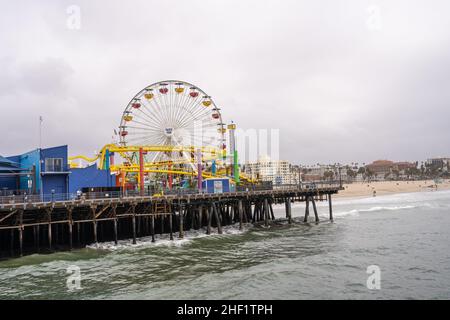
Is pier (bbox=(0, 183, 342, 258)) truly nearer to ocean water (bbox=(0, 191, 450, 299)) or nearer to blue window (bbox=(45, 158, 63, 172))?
ocean water (bbox=(0, 191, 450, 299))

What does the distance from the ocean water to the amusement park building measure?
7.75m

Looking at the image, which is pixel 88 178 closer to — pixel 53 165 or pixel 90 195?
pixel 53 165

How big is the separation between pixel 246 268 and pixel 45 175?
21.0 metres

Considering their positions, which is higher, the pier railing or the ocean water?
the pier railing

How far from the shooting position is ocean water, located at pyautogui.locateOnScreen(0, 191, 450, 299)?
18031 millimetres

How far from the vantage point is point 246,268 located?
74.2ft

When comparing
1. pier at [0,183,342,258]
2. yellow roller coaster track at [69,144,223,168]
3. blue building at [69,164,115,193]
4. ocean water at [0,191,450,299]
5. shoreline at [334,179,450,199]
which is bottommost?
shoreline at [334,179,450,199]

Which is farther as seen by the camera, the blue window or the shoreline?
the shoreline

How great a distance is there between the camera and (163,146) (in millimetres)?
47469

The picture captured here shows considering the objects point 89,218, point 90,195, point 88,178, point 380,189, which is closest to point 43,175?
point 88,178

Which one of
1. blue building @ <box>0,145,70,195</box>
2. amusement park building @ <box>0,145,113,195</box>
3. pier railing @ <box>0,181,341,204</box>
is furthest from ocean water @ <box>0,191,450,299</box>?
blue building @ <box>0,145,70,195</box>
